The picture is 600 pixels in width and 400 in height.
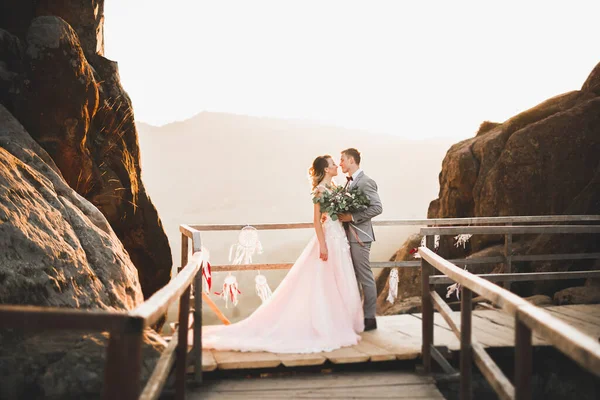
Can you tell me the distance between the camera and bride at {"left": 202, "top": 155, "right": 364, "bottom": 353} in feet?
18.0

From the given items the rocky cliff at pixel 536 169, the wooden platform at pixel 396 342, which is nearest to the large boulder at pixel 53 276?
the wooden platform at pixel 396 342

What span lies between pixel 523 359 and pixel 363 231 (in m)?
3.87

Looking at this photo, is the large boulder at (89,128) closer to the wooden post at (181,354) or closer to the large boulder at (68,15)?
the large boulder at (68,15)

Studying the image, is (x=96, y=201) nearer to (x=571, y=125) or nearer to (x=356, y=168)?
(x=356, y=168)

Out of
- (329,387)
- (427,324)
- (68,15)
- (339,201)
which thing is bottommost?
(329,387)

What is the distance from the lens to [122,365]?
6.80ft

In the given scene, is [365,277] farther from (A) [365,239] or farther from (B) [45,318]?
(B) [45,318]

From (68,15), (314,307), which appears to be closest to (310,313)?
(314,307)

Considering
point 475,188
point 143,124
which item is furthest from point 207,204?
point 475,188

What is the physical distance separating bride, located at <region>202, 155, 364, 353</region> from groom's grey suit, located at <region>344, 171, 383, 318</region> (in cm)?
17

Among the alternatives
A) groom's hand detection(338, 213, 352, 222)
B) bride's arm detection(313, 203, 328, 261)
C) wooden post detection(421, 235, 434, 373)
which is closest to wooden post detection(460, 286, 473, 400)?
wooden post detection(421, 235, 434, 373)

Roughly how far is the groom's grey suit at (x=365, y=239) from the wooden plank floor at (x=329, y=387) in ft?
4.58

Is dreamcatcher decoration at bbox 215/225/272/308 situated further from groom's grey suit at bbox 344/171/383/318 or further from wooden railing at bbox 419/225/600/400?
wooden railing at bbox 419/225/600/400

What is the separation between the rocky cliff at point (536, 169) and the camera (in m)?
12.3
